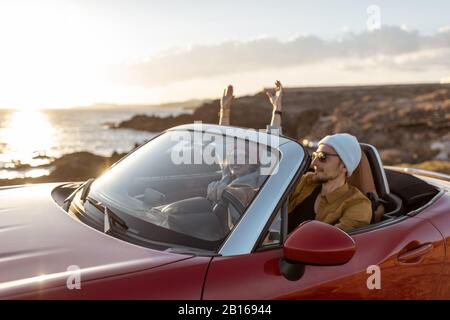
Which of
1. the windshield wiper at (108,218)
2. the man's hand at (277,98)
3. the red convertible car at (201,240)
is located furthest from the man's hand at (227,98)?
the windshield wiper at (108,218)

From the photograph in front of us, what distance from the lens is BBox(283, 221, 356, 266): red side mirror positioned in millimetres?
2199

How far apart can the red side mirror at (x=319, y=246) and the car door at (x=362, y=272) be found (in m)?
0.03

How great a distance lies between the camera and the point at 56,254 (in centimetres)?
233

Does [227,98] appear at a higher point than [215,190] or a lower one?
higher

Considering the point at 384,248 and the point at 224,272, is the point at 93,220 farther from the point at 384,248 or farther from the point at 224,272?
the point at 384,248

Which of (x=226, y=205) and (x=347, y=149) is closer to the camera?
(x=226, y=205)

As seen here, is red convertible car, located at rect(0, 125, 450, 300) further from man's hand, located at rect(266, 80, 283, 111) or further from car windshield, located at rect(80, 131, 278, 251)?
man's hand, located at rect(266, 80, 283, 111)

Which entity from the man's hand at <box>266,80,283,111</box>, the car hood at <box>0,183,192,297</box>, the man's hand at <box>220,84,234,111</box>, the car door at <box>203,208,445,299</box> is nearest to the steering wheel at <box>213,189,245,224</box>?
the car door at <box>203,208,445,299</box>

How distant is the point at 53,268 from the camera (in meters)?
2.20

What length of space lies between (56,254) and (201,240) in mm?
681

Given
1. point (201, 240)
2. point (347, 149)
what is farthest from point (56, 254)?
point (347, 149)

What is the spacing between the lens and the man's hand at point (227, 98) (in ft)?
16.7

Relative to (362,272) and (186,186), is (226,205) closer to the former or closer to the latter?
(186,186)

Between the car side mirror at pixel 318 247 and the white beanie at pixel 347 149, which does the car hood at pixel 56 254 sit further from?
the white beanie at pixel 347 149
